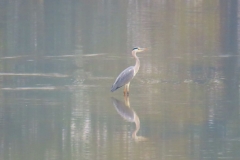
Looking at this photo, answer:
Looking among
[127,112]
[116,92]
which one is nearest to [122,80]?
[116,92]

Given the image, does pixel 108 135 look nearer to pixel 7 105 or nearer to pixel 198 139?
pixel 198 139

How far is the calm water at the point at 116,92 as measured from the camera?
37.2ft

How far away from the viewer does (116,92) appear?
607 inches

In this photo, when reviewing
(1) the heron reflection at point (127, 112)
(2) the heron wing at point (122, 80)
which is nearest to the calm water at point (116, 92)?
(1) the heron reflection at point (127, 112)

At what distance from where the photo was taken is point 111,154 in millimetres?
10750

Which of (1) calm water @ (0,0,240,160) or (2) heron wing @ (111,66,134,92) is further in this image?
(2) heron wing @ (111,66,134,92)

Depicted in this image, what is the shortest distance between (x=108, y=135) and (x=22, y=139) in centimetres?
128

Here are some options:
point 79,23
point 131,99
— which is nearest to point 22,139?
point 131,99

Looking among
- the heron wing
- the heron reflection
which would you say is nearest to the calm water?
the heron reflection

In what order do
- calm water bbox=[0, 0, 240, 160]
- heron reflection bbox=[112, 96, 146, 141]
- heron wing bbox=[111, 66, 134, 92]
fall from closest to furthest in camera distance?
calm water bbox=[0, 0, 240, 160] < heron reflection bbox=[112, 96, 146, 141] < heron wing bbox=[111, 66, 134, 92]

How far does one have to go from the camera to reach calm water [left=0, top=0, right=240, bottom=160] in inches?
446

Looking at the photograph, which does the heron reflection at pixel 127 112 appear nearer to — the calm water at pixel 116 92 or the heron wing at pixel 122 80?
the calm water at pixel 116 92

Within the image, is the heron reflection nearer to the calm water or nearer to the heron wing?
the calm water

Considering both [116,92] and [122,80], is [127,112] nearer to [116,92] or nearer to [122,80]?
[122,80]
